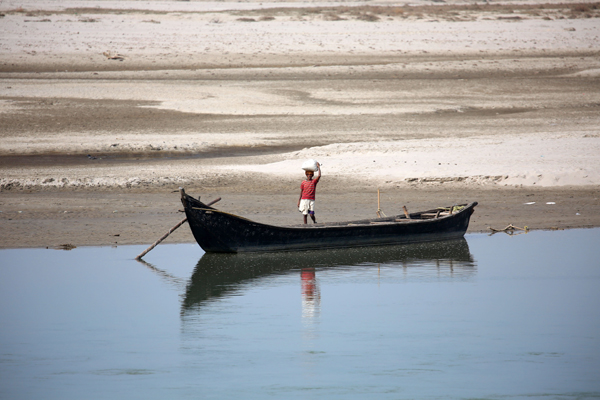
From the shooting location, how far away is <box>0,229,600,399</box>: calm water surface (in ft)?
22.6

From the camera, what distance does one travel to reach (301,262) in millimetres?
11562

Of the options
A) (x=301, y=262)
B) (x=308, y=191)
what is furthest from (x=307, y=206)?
(x=301, y=262)

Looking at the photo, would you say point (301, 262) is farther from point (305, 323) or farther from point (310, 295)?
point (305, 323)

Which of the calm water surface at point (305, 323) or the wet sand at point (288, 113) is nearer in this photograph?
the calm water surface at point (305, 323)

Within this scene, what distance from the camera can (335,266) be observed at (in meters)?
11.3

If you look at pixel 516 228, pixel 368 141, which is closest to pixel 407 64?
pixel 368 141

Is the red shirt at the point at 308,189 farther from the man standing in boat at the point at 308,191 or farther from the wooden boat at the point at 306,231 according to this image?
the wooden boat at the point at 306,231

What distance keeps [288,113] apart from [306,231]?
42.7 ft

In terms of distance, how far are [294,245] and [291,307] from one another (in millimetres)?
2524

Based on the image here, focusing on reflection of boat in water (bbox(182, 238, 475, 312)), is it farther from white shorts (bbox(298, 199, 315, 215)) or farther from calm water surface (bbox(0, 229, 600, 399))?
white shorts (bbox(298, 199, 315, 215))

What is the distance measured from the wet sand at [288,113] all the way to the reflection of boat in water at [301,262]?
5.80ft

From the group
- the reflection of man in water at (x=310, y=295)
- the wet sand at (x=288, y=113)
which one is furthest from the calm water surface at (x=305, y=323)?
the wet sand at (x=288, y=113)

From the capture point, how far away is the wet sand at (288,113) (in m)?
15.4

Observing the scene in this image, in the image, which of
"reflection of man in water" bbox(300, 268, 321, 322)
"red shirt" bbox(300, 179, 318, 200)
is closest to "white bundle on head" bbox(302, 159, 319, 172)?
"red shirt" bbox(300, 179, 318, 200)
